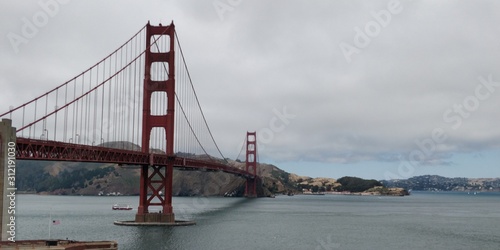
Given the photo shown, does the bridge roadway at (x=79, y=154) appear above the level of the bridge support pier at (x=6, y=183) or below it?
above

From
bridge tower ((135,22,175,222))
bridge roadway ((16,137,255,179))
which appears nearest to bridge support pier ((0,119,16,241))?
bridge roadway ((16,137,255,179))

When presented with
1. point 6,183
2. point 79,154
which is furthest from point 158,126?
point 6,183

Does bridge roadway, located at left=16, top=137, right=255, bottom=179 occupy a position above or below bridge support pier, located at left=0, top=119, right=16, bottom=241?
above

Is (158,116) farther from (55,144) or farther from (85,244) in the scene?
(85,244)

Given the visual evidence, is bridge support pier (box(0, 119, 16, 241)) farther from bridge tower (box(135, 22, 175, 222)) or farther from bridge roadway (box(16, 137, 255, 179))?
bridge tower (box(135, 22, 175, 222))

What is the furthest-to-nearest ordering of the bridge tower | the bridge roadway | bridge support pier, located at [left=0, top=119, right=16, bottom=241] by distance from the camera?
1. the bridge tower
2. the bridge roadway
3. bridge support pier, located at [left=0, top=119, right=16, bottom=241]

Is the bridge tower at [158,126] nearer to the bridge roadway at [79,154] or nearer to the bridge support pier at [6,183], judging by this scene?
the bridge roadway at [79,154]

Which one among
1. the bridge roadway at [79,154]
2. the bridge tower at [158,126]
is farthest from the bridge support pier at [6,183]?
the bridge tower at [158,126]

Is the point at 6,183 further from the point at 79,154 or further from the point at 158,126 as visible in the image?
the point at 158,126

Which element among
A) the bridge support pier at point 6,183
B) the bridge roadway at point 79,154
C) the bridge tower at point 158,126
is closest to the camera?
the bridge support pier at point 6,183

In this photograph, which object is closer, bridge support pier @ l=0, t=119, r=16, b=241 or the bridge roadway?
bridge support pier @ l=0, t=119, r=16, b=241

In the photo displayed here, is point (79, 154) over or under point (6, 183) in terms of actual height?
over

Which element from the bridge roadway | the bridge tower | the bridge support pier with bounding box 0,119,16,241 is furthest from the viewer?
the bridge tower

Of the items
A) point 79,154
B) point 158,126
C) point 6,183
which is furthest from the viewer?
point 158,126
